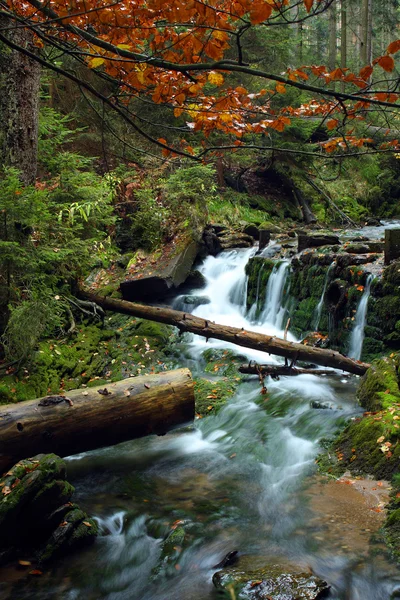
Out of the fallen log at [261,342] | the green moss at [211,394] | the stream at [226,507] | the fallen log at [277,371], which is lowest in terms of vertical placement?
the stream at [226,507]

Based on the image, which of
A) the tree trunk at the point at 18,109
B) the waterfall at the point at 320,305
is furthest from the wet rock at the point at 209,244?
the tree trunk at the point at 18,109

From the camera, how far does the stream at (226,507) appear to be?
3.61m

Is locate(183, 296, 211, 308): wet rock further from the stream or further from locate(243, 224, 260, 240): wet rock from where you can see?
locate(243, 224, 260, 240): wet rock

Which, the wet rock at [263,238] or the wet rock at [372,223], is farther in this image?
the wet rock at [372,223]

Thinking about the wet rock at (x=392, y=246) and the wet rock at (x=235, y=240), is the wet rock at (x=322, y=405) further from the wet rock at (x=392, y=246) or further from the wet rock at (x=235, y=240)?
the wet rock at (x=235, y=240)

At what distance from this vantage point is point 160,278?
414 inches

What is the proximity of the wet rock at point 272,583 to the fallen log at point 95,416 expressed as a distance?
1866 mm

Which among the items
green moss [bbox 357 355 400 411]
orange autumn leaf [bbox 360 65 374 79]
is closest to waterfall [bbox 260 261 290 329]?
green moss [bbox 357 355 400 411]

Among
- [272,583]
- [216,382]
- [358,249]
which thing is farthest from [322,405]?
[358,249]

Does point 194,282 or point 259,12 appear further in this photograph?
point 194,282

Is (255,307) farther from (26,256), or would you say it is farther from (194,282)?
(26,256)

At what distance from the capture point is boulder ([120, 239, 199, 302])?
1055 centimetres

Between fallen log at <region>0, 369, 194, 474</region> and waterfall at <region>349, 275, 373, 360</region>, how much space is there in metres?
4.20

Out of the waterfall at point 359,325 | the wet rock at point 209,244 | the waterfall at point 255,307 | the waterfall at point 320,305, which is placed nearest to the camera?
the waterfall at point 359,325
